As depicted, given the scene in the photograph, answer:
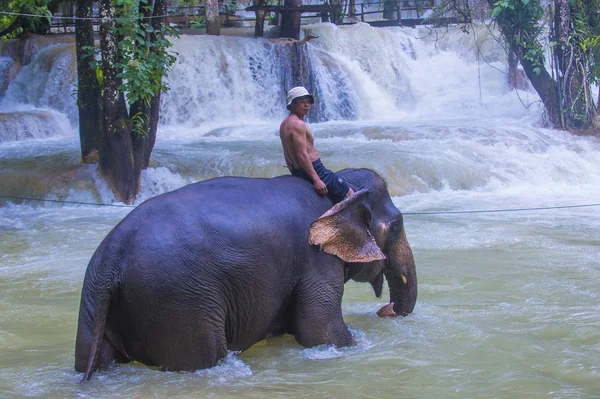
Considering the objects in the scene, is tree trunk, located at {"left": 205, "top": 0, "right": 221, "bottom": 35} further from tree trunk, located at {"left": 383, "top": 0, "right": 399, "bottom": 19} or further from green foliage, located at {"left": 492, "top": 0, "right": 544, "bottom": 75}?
tree trunk, located at {"left": 383, "top": 0, "right": 399, "bottom": 19}

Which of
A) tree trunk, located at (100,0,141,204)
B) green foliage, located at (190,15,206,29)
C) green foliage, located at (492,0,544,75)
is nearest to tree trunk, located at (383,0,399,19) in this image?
green foliage, located at (190,15,206,29)

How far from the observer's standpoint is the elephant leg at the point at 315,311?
4695mm

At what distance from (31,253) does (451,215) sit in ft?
17.3

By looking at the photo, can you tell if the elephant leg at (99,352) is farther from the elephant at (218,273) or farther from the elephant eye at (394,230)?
the elephant eye at (394,230)

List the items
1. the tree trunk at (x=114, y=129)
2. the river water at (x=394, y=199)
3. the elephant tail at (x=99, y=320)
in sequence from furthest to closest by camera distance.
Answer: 1. the tree trunk at (x=114, y=129)
2. the river water at (x=394, y=199)
3. the elephant tail at (x=99, y=320)

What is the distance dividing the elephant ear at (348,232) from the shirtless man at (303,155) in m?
0.15

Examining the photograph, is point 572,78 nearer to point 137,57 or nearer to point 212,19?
point 212,19

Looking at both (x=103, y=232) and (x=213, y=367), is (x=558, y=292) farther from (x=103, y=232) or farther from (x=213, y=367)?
(x=103, y=232)

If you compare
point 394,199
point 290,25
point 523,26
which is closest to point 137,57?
point 394,199

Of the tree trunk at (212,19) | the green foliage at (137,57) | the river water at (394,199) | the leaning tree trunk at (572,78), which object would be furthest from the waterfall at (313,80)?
the green foliage at (137,57)

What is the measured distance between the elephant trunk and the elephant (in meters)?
0.43

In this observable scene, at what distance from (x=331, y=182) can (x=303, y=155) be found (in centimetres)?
23

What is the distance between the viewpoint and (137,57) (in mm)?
11789

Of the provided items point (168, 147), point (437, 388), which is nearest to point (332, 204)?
point (437, 388)
